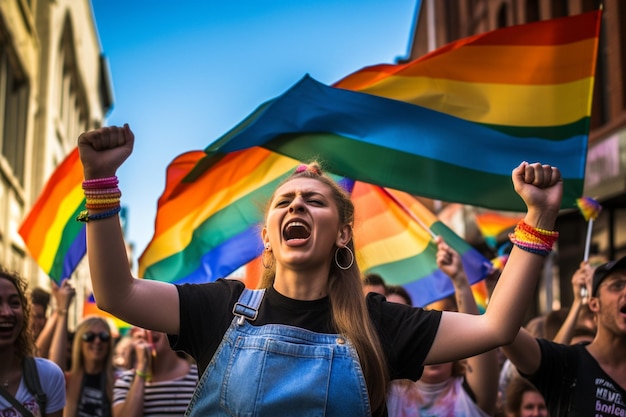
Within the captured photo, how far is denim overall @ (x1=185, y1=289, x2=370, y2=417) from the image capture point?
276cm

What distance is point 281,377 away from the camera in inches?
110

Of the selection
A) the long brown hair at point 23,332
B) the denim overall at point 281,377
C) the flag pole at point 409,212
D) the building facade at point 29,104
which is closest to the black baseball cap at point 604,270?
the denim overall at point 281,377

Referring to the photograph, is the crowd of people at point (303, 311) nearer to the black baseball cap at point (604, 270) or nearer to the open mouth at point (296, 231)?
the open mouth at point (296, 231)

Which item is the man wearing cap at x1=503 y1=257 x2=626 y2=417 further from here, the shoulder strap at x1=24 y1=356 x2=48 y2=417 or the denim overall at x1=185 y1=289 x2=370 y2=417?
the shoulder strap at x1=24 y1=356 x2=48 y2=417

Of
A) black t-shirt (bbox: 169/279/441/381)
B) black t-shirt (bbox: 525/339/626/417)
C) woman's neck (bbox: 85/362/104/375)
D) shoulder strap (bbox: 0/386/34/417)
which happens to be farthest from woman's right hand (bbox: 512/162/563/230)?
woman's neck (bbox: 85/362/104/375)

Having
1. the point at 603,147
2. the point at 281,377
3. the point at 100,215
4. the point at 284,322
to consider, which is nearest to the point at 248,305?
the point at 284,322

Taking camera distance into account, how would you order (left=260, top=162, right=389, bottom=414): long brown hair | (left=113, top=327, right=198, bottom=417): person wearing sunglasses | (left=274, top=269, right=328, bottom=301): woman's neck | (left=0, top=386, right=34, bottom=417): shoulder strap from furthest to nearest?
(left=113, top=327, right=198, bottom=417): person wearing sunglasses → (left=0, top=386, right=34, bottom=417): shoulder strap → (left=274, top=269, right=328, bottom=301): woman's neck → (left=260, top=162, right=389, bottom=414): long brown hair

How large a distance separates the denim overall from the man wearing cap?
129 cm

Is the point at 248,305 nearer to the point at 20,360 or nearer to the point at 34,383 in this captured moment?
the point at 34,383

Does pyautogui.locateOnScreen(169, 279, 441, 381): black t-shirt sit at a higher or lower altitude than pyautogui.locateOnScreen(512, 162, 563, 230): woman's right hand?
lower

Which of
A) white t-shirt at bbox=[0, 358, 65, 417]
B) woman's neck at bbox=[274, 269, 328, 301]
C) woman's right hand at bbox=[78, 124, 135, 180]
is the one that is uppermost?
woman's right hand at bbox=[78, 124, 135, 180]

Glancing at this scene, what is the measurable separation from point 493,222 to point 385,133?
6.96m

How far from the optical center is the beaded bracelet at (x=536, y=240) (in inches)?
115

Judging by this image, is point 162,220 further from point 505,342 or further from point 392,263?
point 505,342
